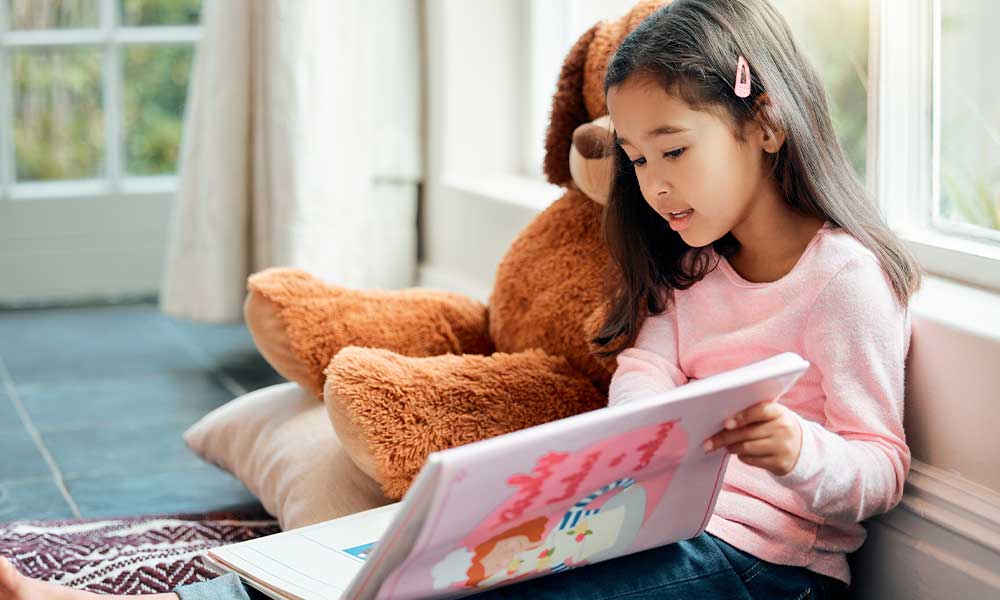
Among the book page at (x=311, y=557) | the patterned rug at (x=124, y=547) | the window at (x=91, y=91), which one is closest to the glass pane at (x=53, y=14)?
the window at (x=91, y=91)

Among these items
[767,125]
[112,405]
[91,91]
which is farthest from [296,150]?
[767,125]

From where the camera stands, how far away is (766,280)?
1.21 meters

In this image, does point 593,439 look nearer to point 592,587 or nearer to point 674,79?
point 592,587

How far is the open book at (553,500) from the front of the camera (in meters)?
0.88

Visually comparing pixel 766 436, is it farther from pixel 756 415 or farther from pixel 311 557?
pixel 311 557

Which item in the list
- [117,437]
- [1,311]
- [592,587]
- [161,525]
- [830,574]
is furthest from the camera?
[1,311]

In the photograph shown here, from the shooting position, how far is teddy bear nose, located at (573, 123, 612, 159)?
1.42 metres

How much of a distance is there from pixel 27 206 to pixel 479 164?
1290mm

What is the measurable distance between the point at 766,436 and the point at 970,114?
584 millimetres

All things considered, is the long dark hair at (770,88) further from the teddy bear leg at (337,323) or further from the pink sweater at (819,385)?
the teddy bear leg at (337,323)

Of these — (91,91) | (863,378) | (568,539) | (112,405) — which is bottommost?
(112,405)

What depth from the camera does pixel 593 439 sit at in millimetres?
909

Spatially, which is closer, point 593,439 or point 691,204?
point 593,439

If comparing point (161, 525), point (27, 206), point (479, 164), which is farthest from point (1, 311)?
point (161, 525)
